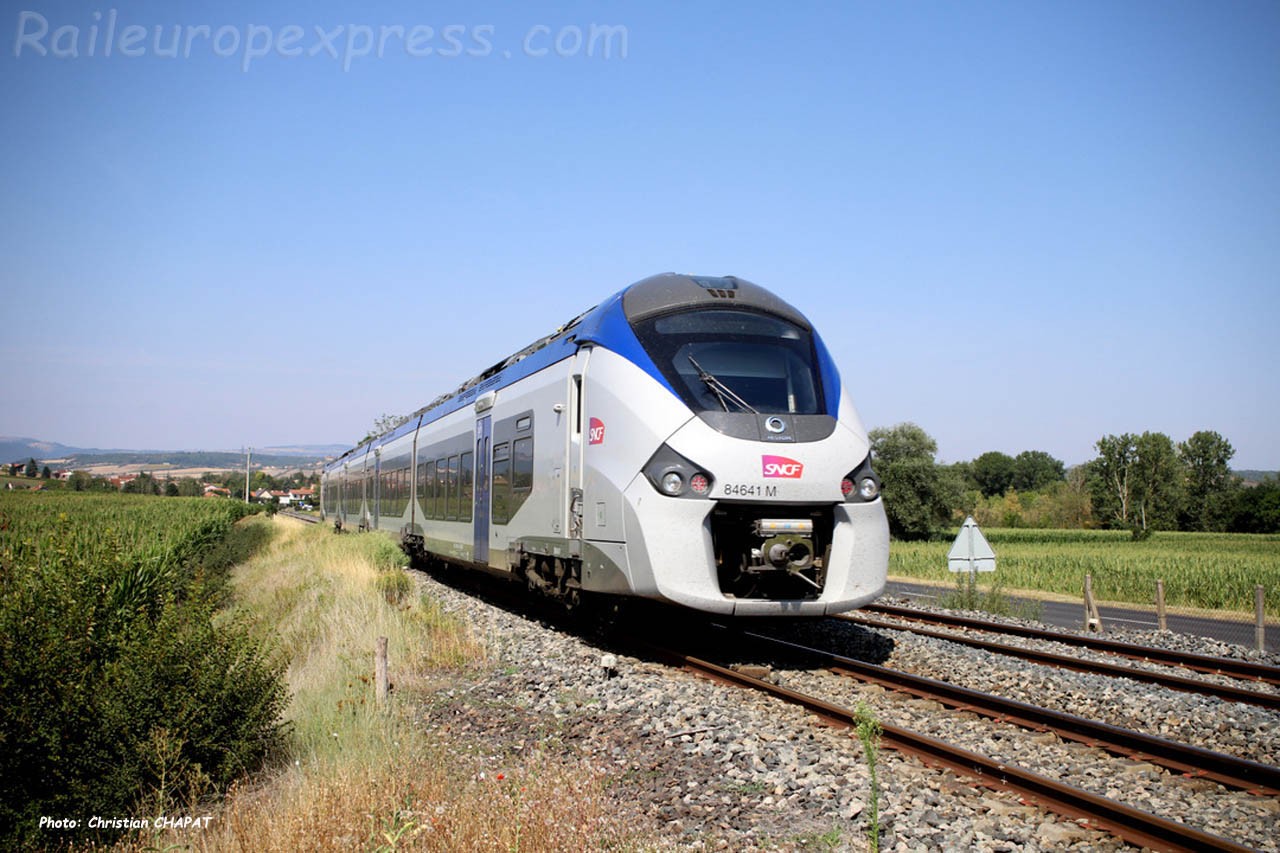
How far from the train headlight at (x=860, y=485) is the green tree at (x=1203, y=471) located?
86.5 metres

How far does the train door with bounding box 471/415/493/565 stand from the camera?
14.1 metres

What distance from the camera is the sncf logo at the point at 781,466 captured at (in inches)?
332

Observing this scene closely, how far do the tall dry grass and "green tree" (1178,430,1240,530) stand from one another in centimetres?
8818

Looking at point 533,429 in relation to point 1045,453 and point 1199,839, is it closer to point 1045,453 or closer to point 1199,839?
point 1199,839

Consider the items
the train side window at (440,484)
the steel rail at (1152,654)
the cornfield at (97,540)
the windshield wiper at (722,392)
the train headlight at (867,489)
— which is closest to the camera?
the cornfield at (97,540)

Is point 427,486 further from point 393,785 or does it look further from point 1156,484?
point 1156,484

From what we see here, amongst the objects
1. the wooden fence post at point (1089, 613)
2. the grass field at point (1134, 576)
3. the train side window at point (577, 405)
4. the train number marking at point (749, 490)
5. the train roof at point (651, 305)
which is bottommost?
the grass field at point (1134, 576)

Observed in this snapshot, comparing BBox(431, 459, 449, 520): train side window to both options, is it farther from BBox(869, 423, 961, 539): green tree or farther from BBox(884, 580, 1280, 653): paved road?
BBox(869, 423, 961, 539): green tree

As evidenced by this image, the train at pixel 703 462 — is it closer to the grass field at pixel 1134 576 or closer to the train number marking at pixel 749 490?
the train number marking at pixel 749 490

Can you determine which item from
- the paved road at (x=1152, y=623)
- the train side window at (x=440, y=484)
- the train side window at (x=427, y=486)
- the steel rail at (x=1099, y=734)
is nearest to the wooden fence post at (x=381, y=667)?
the steel rail at (x=1099, y=734)

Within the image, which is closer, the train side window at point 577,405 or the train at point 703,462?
the train at point 703,462

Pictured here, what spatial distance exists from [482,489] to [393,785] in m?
9.23

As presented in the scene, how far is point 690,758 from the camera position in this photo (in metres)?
6.18

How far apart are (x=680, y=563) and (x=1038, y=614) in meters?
10.7
